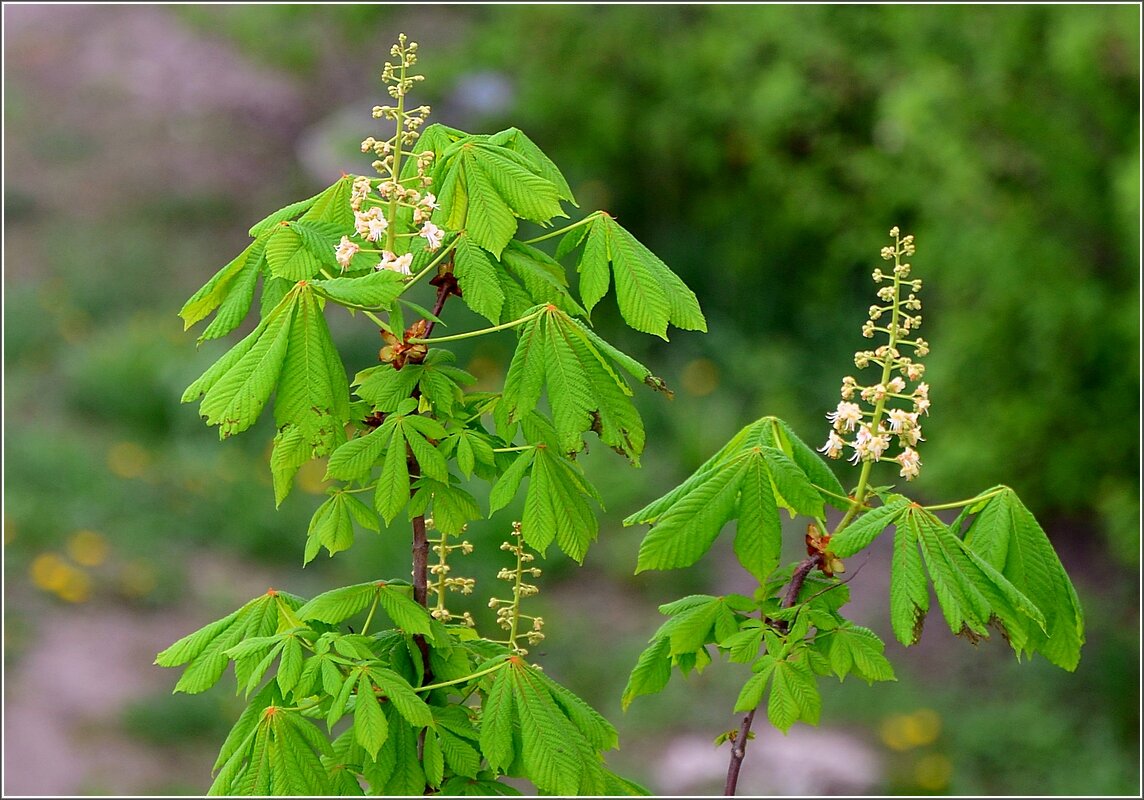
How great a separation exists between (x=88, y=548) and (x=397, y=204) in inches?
150

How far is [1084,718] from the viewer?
4297 millimetres

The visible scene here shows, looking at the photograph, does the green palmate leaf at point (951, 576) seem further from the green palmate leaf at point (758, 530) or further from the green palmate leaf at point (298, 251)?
the green palmate leaf at point (298, 251)

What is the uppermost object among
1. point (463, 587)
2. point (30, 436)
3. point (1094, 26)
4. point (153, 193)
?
point (153, 193)

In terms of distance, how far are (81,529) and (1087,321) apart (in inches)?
150

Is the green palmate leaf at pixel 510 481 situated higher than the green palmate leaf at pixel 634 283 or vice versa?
the green palmate leaf at pixel 634 283

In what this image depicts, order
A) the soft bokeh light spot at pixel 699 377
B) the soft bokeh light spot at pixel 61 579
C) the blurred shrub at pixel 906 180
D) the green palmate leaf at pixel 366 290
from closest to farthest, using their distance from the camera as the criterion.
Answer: the green palmate leaf at pixel 366 290, the blurred shrub at pixel 906 180, the soft bokeh light spot at pixel 61 579, the soft bokeh light spot at pixel 699 377

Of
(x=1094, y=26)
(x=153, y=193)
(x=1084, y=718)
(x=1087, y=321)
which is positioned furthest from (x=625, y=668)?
(x=153, y=193)

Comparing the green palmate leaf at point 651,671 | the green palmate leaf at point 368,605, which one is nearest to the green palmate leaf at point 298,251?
the green palmate leaf at point 368,605

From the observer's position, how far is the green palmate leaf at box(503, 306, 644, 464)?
139 centimetres

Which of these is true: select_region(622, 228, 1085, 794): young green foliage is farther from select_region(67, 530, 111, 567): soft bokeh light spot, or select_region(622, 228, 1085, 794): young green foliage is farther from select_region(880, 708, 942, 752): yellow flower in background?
select_region(67, 530, 111, 567): soft bokeh light spot

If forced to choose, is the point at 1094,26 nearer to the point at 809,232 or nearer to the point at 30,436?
the point at 809,232

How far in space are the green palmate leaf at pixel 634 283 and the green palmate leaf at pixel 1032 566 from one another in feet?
1.31

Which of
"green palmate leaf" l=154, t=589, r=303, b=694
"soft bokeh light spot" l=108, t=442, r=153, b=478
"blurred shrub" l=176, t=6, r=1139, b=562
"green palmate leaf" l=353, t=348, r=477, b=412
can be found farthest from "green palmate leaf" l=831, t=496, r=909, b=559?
"soft bokeh light spot" l=108, t=442, r=153, b=478

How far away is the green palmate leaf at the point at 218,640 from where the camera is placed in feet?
5.01
